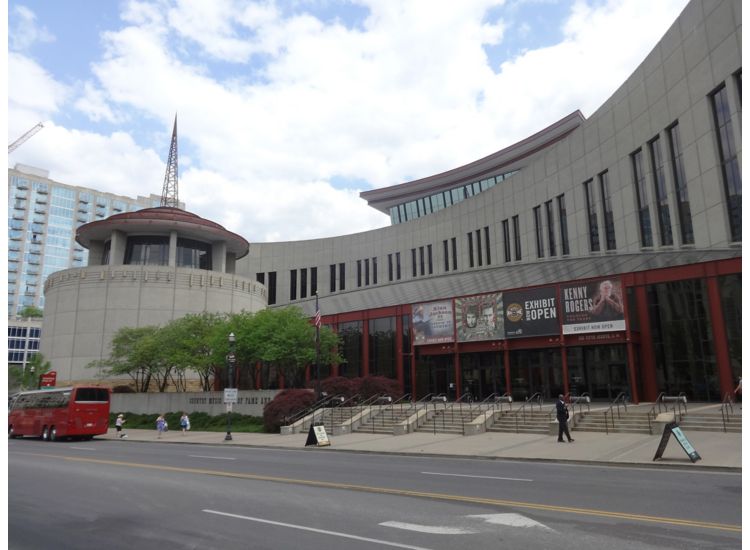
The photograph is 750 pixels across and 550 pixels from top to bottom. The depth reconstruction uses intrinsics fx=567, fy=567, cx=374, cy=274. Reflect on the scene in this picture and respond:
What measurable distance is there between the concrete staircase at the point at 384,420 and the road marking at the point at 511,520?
2097cm

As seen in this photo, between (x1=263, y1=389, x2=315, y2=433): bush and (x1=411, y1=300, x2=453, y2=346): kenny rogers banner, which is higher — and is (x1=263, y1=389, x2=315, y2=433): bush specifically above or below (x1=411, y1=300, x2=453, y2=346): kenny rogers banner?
below

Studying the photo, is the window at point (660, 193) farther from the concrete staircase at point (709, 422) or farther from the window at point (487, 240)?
the window at point (487, 240)

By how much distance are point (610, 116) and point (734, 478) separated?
1429 inches

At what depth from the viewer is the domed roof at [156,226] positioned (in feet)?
199

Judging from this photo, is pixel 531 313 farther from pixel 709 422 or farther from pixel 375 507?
pixel 375 507

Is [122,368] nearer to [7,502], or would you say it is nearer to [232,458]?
[232,458]

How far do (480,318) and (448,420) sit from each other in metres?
9.56

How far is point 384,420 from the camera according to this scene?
1258 inches

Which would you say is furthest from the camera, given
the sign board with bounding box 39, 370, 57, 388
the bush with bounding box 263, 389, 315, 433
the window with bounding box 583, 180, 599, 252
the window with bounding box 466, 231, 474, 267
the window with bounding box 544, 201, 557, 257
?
the window with bounding box 466, 231, 474, 267

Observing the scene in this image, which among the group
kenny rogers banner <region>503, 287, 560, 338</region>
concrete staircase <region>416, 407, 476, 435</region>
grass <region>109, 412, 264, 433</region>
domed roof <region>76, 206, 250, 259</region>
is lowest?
grass <region>109, 412, 264, 433</region>

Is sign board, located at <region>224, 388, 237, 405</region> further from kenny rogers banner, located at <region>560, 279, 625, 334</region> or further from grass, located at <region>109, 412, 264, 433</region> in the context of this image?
kenny rogers banner, located at <region>560, 279, 625, 334</region>

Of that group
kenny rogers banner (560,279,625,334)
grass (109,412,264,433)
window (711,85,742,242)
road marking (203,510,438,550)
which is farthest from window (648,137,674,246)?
road marking (203,510,438,550)

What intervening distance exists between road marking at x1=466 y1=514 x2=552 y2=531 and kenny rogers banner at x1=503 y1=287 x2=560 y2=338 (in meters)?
25.7

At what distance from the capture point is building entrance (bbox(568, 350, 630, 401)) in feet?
105
